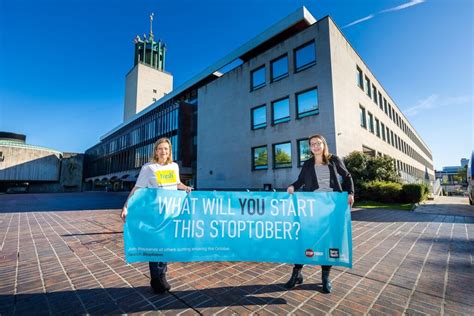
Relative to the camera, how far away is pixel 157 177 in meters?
2.99

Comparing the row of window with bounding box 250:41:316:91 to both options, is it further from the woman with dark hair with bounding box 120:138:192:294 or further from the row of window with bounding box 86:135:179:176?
the woman with dark hair with bounding box 120:138:192:294

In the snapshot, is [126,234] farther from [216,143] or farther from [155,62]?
[155,62]

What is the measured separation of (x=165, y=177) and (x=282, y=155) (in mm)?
14783

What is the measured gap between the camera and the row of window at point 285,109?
15.9m

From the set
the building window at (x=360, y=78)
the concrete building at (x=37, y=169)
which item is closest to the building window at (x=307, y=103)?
the building window at (x=360, y=78)

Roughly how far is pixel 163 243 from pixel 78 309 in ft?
3.39

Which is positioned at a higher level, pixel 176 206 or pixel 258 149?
pixel 258 149

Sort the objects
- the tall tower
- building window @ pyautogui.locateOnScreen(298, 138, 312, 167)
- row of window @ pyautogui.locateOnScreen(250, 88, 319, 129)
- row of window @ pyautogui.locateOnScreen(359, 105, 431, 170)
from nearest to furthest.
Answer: building window @ pyautogui.locateOnScreen(298, 138, 312, 167) < row of window @ pyautogui.locateOnScreen(250, 88, 319, 129) < row of window @ pyautogui.locateOnScreen(359, 105, 431, 170) < the tall tower

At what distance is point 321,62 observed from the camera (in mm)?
15547

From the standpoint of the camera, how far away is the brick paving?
2451mm

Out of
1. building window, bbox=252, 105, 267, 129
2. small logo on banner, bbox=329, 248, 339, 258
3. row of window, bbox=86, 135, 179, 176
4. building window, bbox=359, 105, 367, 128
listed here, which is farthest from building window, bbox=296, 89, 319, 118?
row of window, bbox=86, 135, 179, 176

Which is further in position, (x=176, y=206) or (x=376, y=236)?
(x=376, y=236)

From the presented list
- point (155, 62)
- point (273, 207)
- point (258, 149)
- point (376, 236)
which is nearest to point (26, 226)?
point (273, 207)

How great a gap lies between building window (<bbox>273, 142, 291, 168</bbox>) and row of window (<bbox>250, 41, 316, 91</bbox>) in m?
5.46
